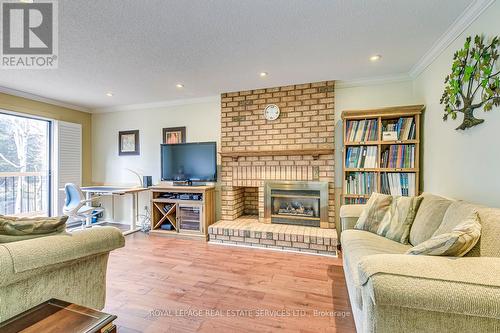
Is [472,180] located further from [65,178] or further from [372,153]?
[65,178]

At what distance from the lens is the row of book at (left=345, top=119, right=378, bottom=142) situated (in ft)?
8.93

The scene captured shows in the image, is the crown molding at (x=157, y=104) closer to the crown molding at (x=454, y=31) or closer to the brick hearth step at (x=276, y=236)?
the brick hearth step at (x=276, y=236)

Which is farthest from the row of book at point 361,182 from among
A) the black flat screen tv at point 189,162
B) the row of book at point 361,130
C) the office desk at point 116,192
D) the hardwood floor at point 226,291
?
the office desk at point 116,192

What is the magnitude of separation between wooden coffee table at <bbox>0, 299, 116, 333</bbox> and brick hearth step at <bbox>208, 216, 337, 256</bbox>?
220 cm

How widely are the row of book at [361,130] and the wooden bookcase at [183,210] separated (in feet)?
7.11

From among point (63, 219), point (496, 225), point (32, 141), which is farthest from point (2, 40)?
point (496, 225)

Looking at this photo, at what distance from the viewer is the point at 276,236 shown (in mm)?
2904

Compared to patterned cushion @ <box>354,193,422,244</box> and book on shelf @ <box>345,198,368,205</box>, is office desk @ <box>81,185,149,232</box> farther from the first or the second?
patterned cushion @ <box>354,193,422,244</box>

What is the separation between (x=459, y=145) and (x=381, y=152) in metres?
0.88

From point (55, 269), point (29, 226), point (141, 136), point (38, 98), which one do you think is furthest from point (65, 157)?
point (55, 269)

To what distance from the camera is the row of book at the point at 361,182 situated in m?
2.72

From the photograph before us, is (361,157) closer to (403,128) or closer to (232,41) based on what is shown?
(403,128)

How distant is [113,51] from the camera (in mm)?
2184

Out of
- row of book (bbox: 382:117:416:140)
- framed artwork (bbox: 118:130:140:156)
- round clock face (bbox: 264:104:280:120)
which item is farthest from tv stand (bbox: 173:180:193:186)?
row of book (bbox: 382:117:416:140)
